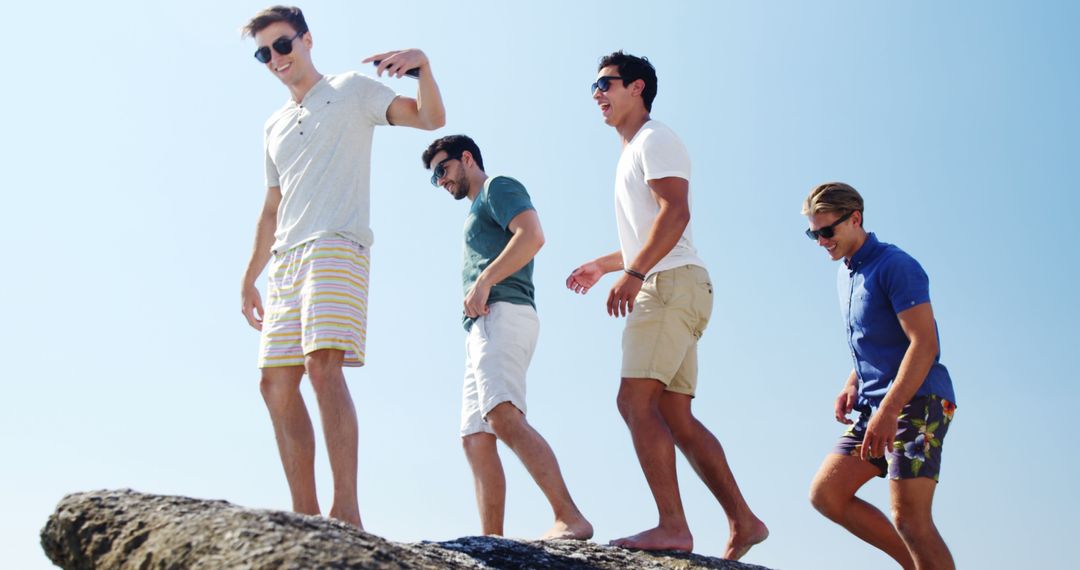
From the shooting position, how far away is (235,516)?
425cm

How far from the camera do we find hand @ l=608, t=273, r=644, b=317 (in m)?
6.41

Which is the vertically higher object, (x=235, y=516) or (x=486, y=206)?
(x=486, y=206)

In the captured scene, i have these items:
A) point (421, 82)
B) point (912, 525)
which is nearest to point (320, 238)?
point (421, 82)

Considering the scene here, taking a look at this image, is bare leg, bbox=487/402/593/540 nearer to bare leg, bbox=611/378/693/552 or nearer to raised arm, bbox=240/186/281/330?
bare leg, bbox=611/378/693/552

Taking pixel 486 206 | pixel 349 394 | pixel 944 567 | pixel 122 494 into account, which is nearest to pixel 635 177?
pixel 486 206

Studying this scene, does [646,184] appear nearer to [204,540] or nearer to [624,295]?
[624,295]

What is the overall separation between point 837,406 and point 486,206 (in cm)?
249

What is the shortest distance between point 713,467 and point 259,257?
121 inches

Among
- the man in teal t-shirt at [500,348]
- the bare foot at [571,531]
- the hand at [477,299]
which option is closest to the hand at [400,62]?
the man in teal t-shirt at [500,348]

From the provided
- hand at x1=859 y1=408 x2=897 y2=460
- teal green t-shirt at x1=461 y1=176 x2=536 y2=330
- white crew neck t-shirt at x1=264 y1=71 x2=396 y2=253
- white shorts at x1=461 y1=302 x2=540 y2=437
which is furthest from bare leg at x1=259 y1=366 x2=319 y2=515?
hand at x1=859 y1=408 x2=897 y2=460

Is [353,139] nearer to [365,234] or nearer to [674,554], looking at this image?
[365,234]

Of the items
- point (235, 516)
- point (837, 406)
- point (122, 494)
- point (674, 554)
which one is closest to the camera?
point (235, 516)

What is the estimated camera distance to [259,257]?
7.18m

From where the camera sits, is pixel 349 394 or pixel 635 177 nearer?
pixel 349 394
